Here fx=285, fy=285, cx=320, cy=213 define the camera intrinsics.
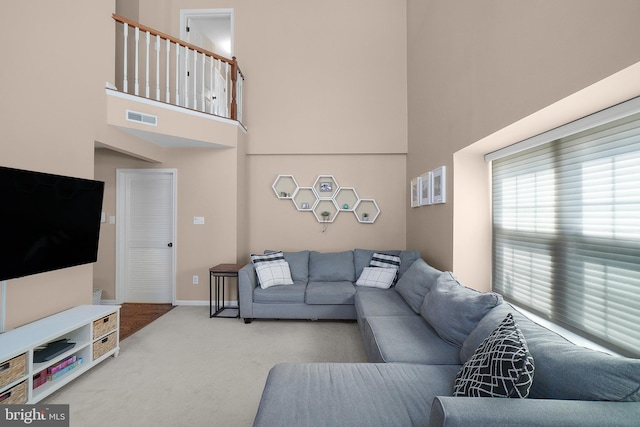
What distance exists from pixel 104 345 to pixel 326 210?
3.05m

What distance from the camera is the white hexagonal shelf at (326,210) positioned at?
14.6 feet

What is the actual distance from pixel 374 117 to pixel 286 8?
2.17 m

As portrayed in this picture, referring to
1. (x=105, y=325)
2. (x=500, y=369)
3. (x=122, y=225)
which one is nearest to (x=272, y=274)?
(x=105, y=325)

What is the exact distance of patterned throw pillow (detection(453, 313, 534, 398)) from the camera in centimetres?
106

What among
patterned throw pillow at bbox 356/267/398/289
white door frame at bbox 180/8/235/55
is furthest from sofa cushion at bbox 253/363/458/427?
white door frame at bbox 180/8/235/55

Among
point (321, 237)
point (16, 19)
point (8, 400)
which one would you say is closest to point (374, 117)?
point (321, 237)

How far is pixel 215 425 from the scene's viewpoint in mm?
1775

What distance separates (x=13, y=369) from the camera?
174 cm

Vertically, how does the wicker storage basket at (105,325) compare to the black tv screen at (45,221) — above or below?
below

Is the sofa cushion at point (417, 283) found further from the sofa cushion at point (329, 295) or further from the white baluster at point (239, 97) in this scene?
the white baluster at point (239, 97)

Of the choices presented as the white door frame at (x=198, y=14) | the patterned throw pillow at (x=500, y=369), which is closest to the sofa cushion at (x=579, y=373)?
the patterned throw pillow at (x=500, y=369)

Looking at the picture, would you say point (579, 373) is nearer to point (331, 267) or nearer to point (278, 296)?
point (278, 296)

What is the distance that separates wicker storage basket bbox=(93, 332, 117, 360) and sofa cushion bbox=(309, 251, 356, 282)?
221cm

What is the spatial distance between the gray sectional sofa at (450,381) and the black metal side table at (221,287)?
2042 mm
